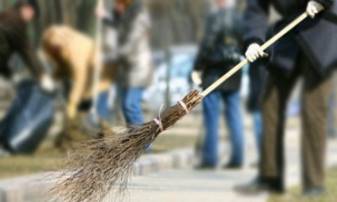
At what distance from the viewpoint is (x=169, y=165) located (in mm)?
10297

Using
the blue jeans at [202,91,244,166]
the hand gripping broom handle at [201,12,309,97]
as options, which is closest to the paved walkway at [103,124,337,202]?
the blue jeans at [202,91,244,166]

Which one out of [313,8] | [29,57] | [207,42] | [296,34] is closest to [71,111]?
[29,57]

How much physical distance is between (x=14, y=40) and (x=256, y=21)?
176 inches

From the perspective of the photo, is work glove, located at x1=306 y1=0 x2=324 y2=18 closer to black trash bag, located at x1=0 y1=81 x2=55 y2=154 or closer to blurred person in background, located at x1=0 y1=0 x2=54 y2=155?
blurred person in background, located at x1=0 y1=0 x2=54 y2=155

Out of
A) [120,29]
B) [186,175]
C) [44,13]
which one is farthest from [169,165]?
[44,13]

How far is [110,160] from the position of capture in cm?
511

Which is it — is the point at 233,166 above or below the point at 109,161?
above

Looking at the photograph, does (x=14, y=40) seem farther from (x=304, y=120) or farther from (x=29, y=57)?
(x=304, y=120)

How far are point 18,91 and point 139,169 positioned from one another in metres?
6.09

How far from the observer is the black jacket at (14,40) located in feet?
37.0

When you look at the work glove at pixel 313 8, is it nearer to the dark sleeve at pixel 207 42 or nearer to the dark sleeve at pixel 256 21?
the dark sleeve at pixel 256 21

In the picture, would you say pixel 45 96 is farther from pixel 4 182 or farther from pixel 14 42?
pixel 4 182

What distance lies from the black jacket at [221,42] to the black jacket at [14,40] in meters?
1.96

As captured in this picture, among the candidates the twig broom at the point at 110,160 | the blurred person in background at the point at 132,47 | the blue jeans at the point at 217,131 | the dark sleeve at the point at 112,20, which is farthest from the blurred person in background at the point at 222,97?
the twig broom at the point at 110,160
